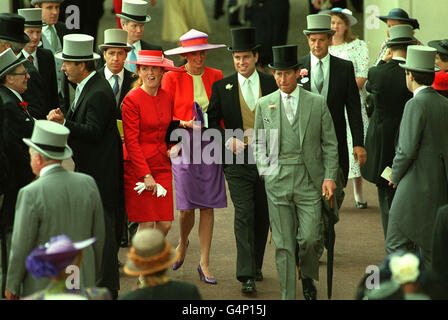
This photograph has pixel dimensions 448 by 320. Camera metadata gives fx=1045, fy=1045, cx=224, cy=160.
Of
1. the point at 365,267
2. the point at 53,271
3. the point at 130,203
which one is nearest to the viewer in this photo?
the point at 53,271

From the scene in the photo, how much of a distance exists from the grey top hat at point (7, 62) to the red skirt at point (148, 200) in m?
1.31

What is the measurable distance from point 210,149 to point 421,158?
2.03 meters

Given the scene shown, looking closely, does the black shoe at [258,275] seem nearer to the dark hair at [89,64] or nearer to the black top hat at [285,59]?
the black top hat at [285,59]

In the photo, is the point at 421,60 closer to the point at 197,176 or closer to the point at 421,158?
the point at 421,158

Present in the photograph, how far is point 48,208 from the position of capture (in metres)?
6.39

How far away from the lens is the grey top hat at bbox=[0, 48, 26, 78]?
26.4ft

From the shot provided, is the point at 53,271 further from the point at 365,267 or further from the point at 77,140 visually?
the point at 365,267

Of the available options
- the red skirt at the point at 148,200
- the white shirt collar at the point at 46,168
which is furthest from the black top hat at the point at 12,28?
the white shirt collar at the point at 46,168

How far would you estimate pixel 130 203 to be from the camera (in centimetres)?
875

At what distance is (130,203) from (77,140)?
0.88 meters

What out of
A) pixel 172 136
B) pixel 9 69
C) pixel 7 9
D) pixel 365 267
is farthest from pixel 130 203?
pixel 7 9

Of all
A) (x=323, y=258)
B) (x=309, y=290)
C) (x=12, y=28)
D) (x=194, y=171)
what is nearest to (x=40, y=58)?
(x=12, y=28)

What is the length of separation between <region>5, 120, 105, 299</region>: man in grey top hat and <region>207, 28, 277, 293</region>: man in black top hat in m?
2.33

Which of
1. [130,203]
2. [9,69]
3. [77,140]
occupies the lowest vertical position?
[130,203]
